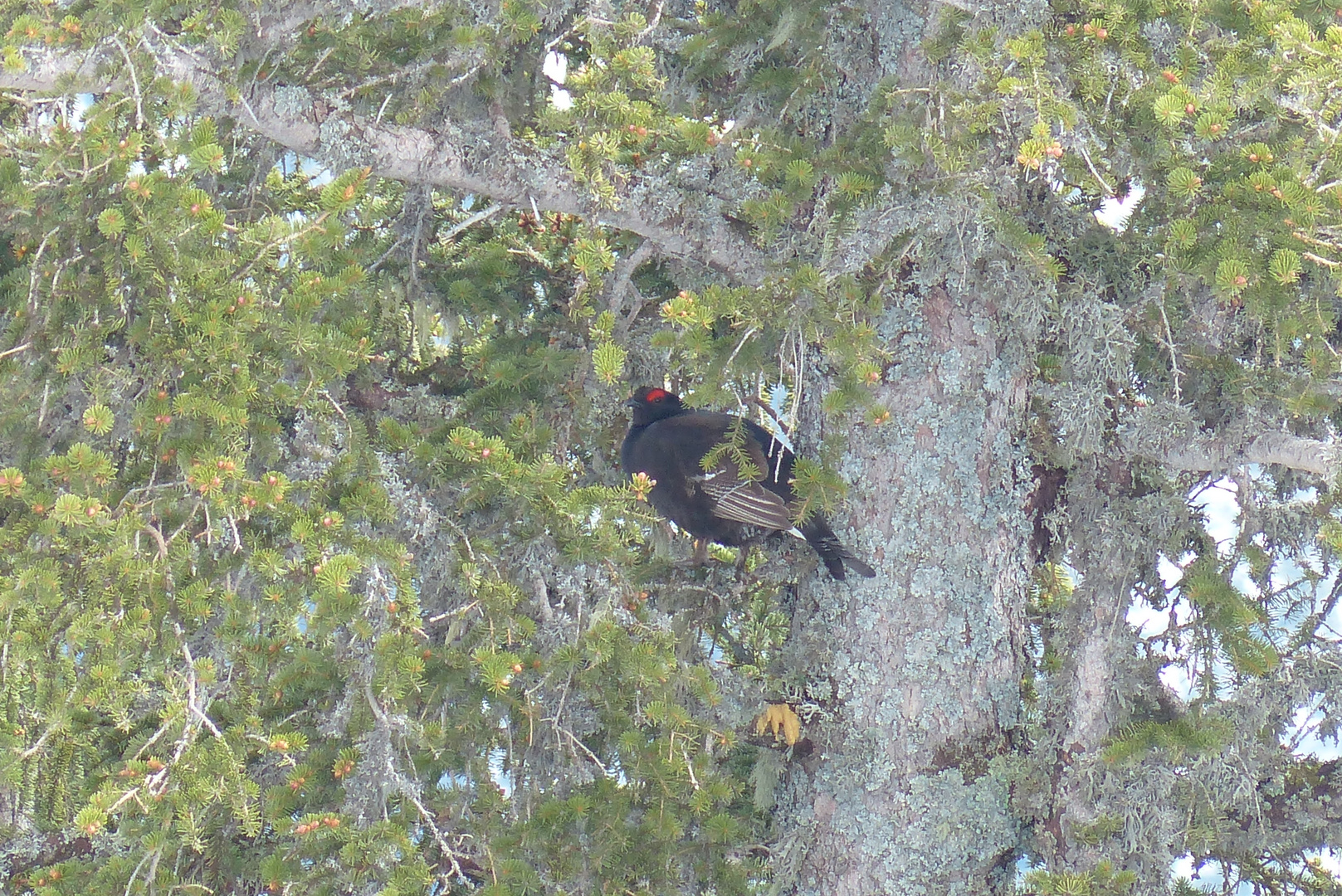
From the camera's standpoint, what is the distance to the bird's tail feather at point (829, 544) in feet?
15.0

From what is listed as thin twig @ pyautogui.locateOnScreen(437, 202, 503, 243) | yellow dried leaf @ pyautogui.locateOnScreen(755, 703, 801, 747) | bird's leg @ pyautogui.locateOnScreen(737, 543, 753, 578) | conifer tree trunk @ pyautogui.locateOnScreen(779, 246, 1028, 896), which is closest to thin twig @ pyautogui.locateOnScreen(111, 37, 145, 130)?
thin twig @ pyautogui.locateOnScreen(437, 202, 503, 243)

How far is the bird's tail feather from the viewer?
4.57 meters

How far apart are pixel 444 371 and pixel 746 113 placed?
1.76 metres

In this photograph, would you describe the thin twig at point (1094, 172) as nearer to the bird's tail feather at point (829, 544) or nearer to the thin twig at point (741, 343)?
the thin twig at point (741, 343)

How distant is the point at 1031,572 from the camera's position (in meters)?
4.83

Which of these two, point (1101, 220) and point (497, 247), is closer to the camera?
point (1101, 220)

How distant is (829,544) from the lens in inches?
181

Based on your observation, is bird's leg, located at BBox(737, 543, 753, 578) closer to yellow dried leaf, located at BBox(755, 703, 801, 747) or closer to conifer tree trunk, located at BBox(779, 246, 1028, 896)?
conifer tree trunk, located at BBox(779, 246, 1028, 896)

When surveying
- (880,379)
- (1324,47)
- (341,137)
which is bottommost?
(880,379)

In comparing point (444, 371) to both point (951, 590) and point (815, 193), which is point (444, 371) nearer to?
point (815, 193)

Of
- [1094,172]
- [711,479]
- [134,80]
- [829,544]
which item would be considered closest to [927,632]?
[829,544]

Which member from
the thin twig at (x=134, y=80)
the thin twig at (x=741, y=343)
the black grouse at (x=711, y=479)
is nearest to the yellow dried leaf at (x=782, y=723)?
the black grouse at (x=711, y=479)

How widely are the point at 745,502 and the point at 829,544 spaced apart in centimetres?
36

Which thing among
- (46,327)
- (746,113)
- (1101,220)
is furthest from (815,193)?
(46,327)
